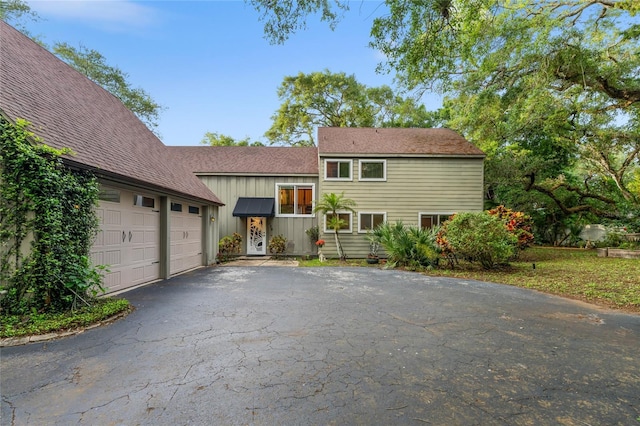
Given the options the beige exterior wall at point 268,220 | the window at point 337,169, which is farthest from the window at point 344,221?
the window at point 337,169

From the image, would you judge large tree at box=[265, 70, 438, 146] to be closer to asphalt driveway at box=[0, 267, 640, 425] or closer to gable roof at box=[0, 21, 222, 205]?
gable roof at box=[0, 21, 222, 205]

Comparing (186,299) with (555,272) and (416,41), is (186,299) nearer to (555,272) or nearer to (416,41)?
(416,41)

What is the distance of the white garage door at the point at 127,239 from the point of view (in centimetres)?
590

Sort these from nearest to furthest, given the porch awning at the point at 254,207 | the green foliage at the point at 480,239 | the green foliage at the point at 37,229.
Result: 1. the green foliage at the point at 37,229
2. the green foliage at the point at 480,239
3. the porch awning at the point at 254,207

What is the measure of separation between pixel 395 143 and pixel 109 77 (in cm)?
1694

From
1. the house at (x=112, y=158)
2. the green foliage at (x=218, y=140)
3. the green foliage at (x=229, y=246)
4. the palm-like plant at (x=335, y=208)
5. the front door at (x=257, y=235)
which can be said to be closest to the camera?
the house at (x=112, y=158)

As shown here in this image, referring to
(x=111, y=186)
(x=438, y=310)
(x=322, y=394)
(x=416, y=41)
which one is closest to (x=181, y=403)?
(x=322, y=394)

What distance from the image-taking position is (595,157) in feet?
52.5

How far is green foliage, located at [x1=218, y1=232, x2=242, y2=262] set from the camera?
43.0 feet

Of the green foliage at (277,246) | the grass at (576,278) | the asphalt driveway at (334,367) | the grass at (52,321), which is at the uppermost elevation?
the green foliage at (277,246)

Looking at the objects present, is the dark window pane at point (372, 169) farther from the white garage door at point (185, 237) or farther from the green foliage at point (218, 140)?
the green foliage at point (218, 140)

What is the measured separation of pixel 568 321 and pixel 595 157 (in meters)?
16.9

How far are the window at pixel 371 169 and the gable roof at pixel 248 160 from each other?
87.8 inches

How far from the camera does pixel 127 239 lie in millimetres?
6613
